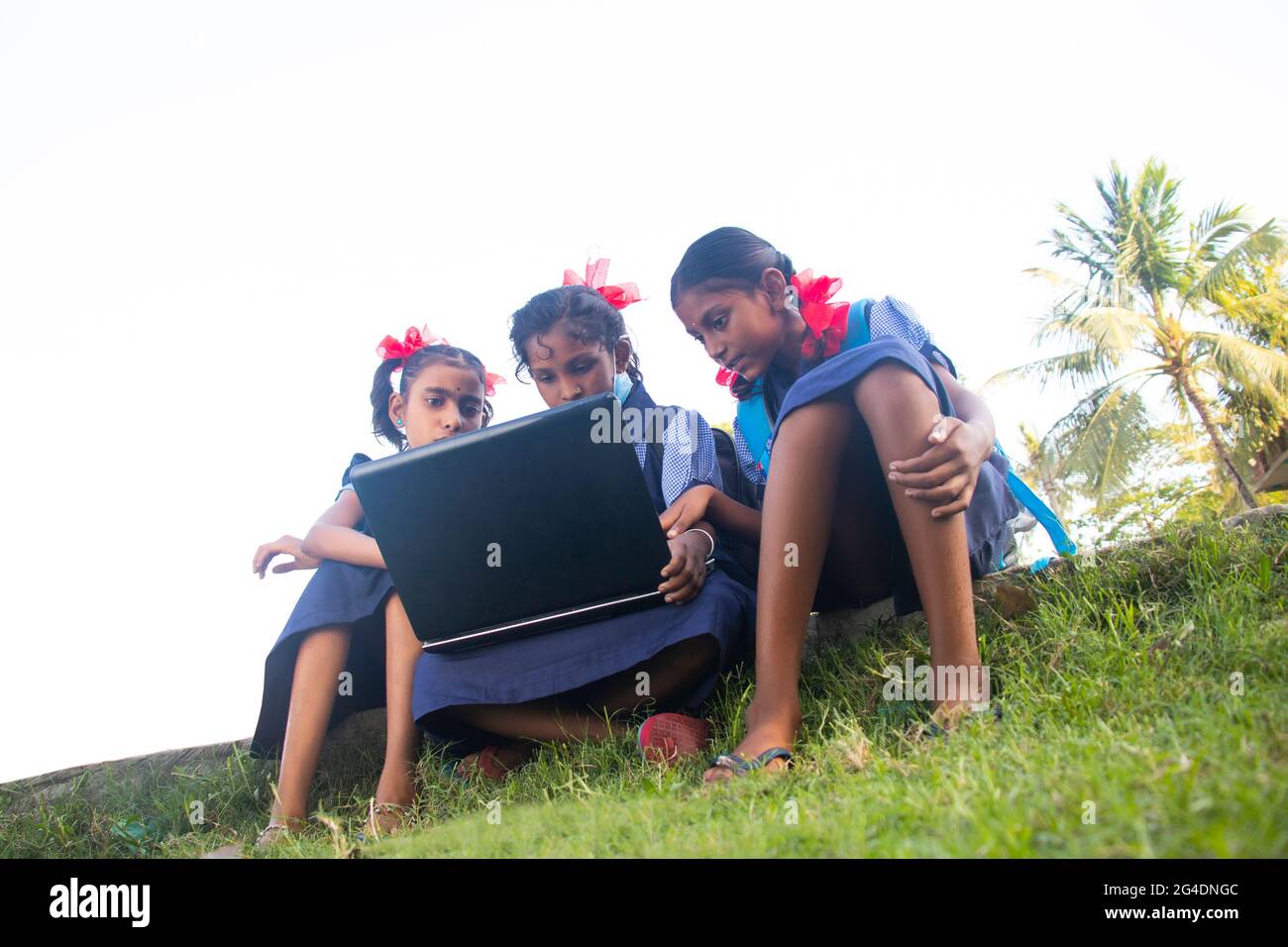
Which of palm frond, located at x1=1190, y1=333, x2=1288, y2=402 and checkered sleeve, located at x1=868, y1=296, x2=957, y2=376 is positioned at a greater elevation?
palm frond, located at x1=1190, y1=333, x2=1288, y2=402

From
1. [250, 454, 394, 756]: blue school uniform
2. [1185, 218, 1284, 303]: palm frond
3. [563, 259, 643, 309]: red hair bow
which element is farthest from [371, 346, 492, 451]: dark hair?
[1185, 218, 1284, 303]: palm frond

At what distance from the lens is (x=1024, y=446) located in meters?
22.5

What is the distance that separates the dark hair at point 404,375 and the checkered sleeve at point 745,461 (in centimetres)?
94

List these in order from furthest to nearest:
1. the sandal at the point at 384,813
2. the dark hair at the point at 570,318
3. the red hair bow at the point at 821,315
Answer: the dark hair at the point at 570,318
the red hair bow at the point at 821,315
the sandal at the point at 384,813

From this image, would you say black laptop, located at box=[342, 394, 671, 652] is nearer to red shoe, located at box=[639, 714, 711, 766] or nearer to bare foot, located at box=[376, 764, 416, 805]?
red shoe, located at box=[639, 714, 711, 766]

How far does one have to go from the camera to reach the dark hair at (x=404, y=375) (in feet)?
10.4

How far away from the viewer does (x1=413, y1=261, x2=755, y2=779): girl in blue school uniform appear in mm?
2123

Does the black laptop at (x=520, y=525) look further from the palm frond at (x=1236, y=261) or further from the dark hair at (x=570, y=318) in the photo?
the palm frond at (x=1236, y=261)

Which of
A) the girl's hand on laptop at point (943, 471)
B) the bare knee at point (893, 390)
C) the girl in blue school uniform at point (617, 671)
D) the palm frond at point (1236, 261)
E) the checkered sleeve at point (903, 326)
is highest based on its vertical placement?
the palm frond at point (1236, 261)

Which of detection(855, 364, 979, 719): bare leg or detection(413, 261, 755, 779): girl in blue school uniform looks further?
detection(413, 261, 755, 779): girl in blue school uniform

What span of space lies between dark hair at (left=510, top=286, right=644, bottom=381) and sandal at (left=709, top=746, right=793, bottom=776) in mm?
1587

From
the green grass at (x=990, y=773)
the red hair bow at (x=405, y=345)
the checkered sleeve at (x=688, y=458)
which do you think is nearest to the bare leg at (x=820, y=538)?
the green grass at (x=990, y=773)
